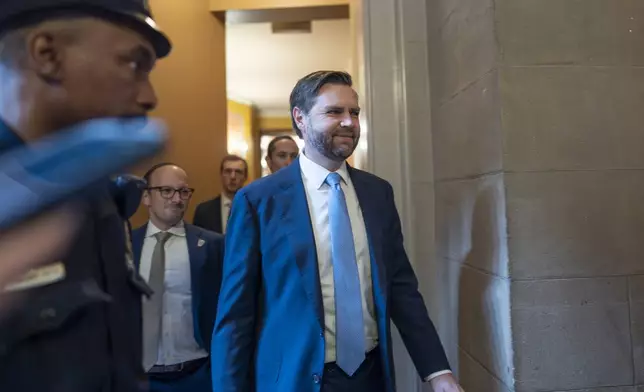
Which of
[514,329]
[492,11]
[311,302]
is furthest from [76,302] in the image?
[492,11]

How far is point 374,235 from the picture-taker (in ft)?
4.00

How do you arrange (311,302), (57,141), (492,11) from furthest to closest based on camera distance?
1. (492,11)
2. (311,302)
3. (57,141)

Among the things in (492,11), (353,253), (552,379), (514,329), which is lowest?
(552,379)

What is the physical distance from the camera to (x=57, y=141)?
1.35 feet

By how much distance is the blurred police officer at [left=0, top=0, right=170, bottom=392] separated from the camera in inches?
16.5

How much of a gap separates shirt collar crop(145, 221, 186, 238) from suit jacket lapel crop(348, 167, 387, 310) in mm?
711

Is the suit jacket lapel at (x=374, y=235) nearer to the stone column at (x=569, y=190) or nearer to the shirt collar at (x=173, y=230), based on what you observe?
the stone column at (x=569, y=190)

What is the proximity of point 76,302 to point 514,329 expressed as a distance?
1033 mm

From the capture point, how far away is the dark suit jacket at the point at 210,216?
7.85 feet

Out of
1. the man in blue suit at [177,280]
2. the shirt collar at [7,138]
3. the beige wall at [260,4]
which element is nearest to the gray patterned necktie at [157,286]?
the man in blue suit at [177,280]

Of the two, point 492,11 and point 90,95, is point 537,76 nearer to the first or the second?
point 492,11

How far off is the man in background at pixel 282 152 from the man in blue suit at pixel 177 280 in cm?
62

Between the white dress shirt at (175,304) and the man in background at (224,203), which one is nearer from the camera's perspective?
the white dress shirt at (175,304)

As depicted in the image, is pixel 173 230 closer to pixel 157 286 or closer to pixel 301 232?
pixel 157 286
